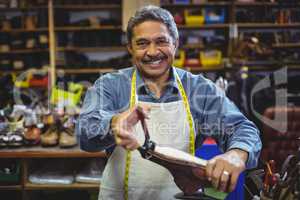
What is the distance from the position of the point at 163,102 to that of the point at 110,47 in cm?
414

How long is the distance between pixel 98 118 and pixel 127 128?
217 millimetres

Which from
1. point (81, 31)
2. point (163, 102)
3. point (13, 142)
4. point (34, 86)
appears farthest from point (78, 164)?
point (81, 31)

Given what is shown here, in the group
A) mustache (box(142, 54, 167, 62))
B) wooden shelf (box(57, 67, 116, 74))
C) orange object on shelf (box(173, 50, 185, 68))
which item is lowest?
wooden shelf (box(57, 67, 116, 74))

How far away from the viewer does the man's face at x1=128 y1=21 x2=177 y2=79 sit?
1071 millimetres

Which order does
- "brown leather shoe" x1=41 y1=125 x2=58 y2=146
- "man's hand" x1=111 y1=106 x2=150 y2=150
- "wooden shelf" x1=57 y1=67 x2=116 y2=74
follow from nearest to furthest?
"man's hand" x1=111 y1=106 x2=150 y2=150
"brown leather shoe" x1=41 y1=125 x2=58 y2=146
"wooden shelf" x1=57 y1=67 x2=116 y2=74

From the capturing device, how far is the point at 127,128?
767 mm

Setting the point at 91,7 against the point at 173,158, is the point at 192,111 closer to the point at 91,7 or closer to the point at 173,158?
the point at 173,158

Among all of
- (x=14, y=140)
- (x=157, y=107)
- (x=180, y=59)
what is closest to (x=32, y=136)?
(x=14, y=140)

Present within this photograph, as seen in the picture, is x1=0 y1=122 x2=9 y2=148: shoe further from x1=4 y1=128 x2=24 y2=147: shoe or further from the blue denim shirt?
the blue denim shirt

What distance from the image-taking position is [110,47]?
5246 mm

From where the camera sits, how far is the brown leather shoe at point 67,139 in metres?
2.32

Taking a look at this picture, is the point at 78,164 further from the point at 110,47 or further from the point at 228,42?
the point at 228,42

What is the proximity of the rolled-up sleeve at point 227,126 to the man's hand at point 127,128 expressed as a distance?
12.5 inches

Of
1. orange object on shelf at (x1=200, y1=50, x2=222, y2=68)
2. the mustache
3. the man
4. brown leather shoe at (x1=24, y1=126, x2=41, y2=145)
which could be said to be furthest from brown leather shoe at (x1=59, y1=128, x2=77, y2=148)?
orange object on shelf at (x1=200, y1=50, x2=222, y2=68)
